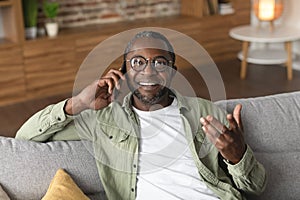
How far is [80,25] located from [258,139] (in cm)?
307

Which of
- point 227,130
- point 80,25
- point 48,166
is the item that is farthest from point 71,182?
point 80,25

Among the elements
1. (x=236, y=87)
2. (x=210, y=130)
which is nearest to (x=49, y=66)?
(x=236, y=87)

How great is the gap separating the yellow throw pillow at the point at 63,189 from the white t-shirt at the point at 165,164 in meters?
0.21

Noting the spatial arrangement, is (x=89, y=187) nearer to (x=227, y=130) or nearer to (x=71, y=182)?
(x=71, y=182)

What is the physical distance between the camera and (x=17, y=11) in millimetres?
4164

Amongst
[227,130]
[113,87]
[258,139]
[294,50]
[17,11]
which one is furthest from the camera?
[294,50]

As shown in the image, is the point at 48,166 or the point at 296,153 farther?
the point at 296,153

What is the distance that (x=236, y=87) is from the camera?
176 inches

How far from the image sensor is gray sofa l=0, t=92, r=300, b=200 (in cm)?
177

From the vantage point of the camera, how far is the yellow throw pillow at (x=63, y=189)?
167cm

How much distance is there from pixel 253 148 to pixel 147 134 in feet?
1.47

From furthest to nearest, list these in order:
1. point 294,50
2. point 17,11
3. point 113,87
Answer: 1. point 294,50
2. point 17,11
3. point 113,87

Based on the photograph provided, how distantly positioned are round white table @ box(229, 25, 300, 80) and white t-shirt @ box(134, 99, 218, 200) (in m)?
2.79

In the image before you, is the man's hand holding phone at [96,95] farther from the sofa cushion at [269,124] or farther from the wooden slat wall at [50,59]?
the wooden slat wall at [50,59]
